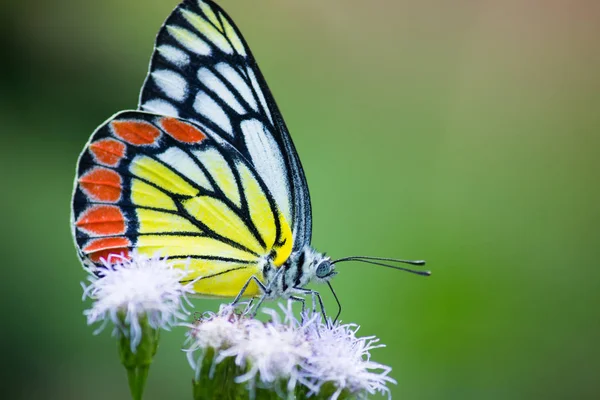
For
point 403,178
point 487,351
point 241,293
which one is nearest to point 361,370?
point 241,293

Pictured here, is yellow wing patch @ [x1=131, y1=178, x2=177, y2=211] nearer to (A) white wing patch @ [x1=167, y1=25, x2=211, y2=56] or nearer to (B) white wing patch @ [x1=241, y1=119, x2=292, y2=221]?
(B) white wing patch @ [x1=241, y1=119, x2=292, y2=221]

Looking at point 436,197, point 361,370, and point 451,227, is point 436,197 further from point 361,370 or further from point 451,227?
point 361,370

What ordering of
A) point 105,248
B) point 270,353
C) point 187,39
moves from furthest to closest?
point 187,39
point 105,248
point 270,353

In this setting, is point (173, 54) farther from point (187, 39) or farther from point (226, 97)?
point (226, 97)

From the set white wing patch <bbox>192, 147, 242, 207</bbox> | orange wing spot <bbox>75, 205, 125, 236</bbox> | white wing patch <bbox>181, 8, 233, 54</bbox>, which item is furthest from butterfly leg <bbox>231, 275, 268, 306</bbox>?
white wing patch <bbox>181, 8, 233, 54</bbox>

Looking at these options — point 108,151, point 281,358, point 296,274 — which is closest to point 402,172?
point 296,274
